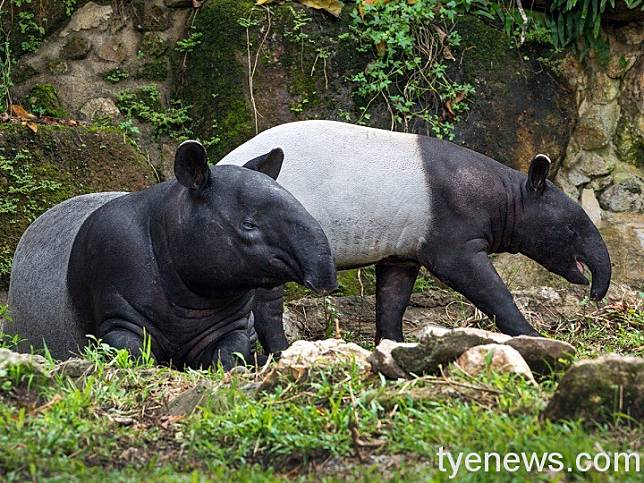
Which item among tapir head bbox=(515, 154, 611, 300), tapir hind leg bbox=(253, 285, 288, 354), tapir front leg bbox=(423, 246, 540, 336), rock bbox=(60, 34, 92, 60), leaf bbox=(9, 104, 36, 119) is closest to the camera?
tapir hind leg bbox=(253, 285, 288, 354)

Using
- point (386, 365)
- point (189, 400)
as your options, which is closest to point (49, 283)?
point (189, 400)

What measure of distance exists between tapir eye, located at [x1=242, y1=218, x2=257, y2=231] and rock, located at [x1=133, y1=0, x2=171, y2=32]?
444 cm

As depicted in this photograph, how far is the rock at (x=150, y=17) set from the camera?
956 cm

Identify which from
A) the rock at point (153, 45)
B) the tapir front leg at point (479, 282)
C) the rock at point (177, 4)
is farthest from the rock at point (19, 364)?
the rock at point (177, 4)

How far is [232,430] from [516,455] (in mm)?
1003

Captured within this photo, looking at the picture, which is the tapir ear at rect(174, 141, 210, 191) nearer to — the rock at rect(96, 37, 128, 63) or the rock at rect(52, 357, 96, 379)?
the rock at rect(52, 357, 96, 379)

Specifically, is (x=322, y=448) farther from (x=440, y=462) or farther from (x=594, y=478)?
(x=594, y=478)

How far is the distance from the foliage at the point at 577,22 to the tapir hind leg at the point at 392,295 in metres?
2.85

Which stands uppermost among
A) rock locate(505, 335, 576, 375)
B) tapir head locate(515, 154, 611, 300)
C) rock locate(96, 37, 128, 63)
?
rock locate(96, 37, 128, 63)

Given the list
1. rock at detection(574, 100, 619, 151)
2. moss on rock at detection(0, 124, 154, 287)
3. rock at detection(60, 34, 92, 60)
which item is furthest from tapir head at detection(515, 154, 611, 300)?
rock at detection(60, 34, 92, 60)

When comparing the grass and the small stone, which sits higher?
the small stone

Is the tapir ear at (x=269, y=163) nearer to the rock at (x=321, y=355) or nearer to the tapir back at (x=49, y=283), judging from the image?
the tapir back at (x=49, y=283)

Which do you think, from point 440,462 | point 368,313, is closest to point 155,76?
point 368,313

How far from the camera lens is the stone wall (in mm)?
9773
